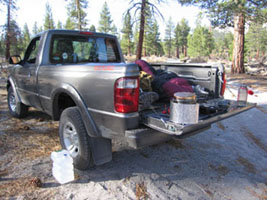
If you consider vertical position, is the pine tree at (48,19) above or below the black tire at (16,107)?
above

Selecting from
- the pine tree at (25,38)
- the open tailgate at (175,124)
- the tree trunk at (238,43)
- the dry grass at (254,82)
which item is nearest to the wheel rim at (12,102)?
the open tailgate at (175,124)

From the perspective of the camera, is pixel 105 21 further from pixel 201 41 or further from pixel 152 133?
pixel 152 133

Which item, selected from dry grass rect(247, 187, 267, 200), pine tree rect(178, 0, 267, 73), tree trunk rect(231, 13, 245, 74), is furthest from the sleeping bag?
tree trunk rect(231, 13, 245, 74)

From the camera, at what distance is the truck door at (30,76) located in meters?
4.09

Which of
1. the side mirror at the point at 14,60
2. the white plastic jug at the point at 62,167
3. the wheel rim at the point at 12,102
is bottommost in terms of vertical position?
the white plastic jug at the point at 62,167

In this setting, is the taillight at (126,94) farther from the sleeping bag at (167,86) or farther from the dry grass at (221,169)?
the dry grass at (221,169)

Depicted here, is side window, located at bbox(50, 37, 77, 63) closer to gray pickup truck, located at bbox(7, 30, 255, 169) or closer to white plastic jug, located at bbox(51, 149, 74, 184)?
gray pickup truck, located at bbox(7, 30, 255, 169)

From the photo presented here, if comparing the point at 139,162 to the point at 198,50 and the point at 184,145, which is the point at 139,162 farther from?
the point at 198,50

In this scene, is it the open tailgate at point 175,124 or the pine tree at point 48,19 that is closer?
the open tailgate at point 175,124

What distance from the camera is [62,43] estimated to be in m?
3.98

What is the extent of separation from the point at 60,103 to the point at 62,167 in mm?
1234

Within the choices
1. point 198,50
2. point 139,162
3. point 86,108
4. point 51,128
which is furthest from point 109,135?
point 198,50

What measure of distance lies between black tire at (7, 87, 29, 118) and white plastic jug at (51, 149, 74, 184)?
3054mm

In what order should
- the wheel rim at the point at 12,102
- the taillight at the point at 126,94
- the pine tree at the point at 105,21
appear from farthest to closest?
the pine tree at the point at 105,21
the wheel rim at the point at 12,102
the taillight at the point at 126,94
